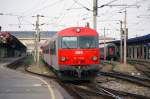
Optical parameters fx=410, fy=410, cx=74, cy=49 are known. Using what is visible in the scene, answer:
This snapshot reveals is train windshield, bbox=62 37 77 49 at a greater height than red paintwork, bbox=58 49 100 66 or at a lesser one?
greater

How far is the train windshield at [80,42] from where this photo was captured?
2203cm

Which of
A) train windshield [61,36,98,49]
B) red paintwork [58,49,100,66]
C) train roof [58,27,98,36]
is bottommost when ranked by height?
red paintwork [58,49,100,66]

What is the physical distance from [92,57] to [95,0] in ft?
26.6

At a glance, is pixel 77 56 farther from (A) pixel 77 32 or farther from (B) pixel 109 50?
(B) pixel 109 50

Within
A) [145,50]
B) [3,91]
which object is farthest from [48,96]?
[145,50]

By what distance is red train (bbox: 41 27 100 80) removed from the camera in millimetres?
21531

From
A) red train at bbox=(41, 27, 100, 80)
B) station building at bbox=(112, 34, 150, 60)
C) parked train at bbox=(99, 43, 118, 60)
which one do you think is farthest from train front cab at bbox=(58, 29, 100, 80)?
parked train at bbox=(99, 43, 118, 60)

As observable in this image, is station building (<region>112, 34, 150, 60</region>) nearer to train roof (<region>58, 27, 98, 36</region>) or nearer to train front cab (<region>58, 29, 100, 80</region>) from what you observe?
train roof (<region>58, 27, 98, 36</region>)

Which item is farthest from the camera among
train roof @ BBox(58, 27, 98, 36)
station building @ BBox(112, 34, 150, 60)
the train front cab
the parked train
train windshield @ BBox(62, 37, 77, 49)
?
the parked train

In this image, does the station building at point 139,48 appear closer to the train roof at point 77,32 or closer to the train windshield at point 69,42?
the train roof at point 77,32

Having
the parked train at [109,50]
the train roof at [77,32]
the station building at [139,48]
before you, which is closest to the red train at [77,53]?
the train roof at [77,32]

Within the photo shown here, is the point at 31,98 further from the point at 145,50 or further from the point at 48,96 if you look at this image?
the point at 145,50

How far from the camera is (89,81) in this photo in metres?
23.7

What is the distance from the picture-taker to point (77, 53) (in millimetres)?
21766
